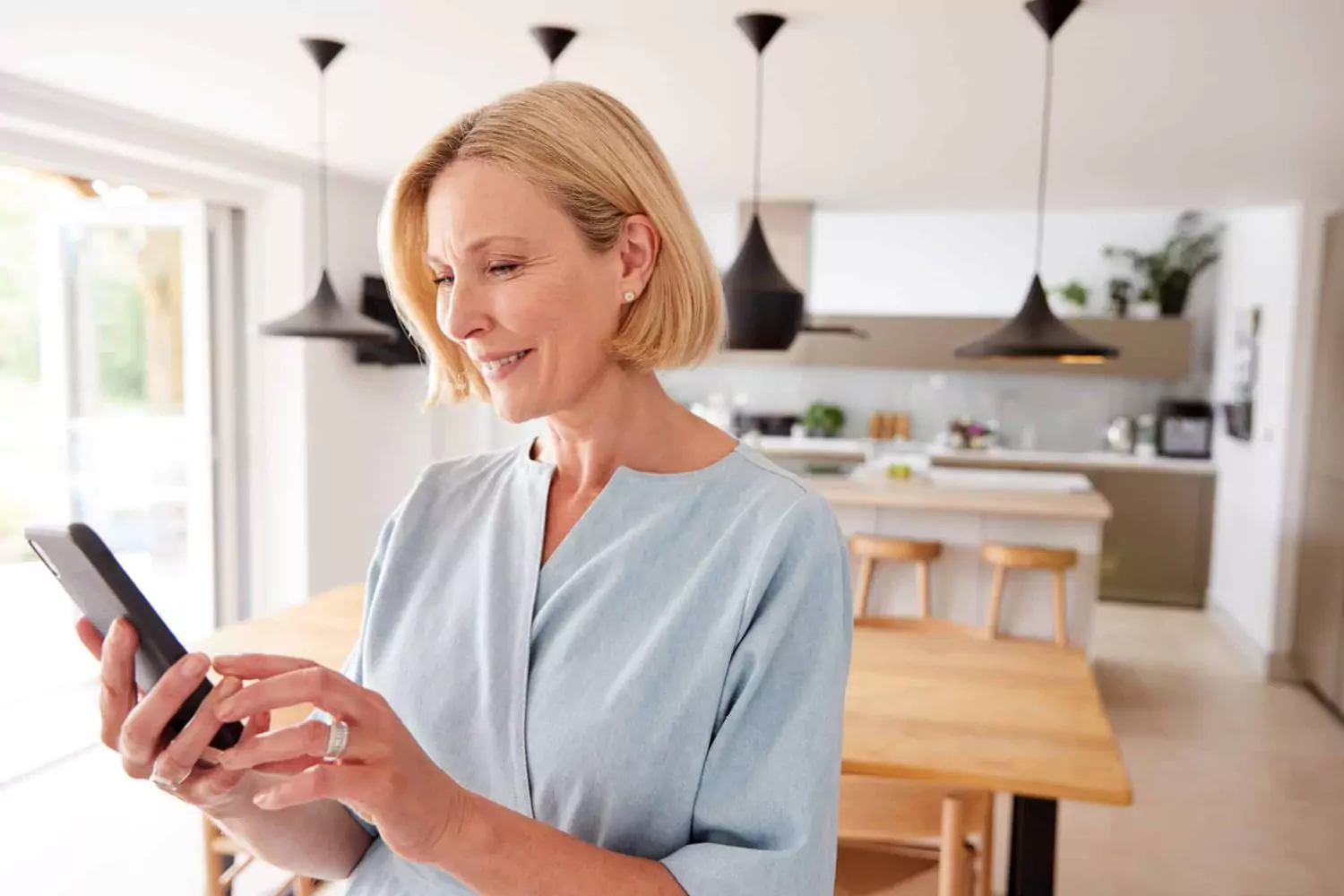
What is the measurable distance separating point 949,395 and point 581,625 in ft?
23.5

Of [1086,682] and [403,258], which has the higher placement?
[403,258]

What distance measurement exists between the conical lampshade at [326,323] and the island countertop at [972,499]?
2.01 metres

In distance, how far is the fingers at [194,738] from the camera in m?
0.70

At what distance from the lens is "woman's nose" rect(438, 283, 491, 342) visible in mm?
892

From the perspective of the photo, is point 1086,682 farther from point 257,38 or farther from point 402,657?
point 257,38

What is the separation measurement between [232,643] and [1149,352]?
619 centimetres

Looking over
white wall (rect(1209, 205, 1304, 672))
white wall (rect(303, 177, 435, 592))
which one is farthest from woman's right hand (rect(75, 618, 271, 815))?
white wall (rect(1209, 205, 1304, 672))

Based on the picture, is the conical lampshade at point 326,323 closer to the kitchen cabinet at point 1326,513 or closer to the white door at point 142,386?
the white door at point 142,386

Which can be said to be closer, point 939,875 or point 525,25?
point 939,875

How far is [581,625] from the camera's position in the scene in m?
0.92

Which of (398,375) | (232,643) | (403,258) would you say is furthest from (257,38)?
(398,375)

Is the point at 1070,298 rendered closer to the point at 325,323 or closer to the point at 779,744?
the point at 325,323

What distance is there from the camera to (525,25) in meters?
2.64

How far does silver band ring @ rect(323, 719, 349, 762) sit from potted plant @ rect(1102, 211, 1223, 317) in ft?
23.8
